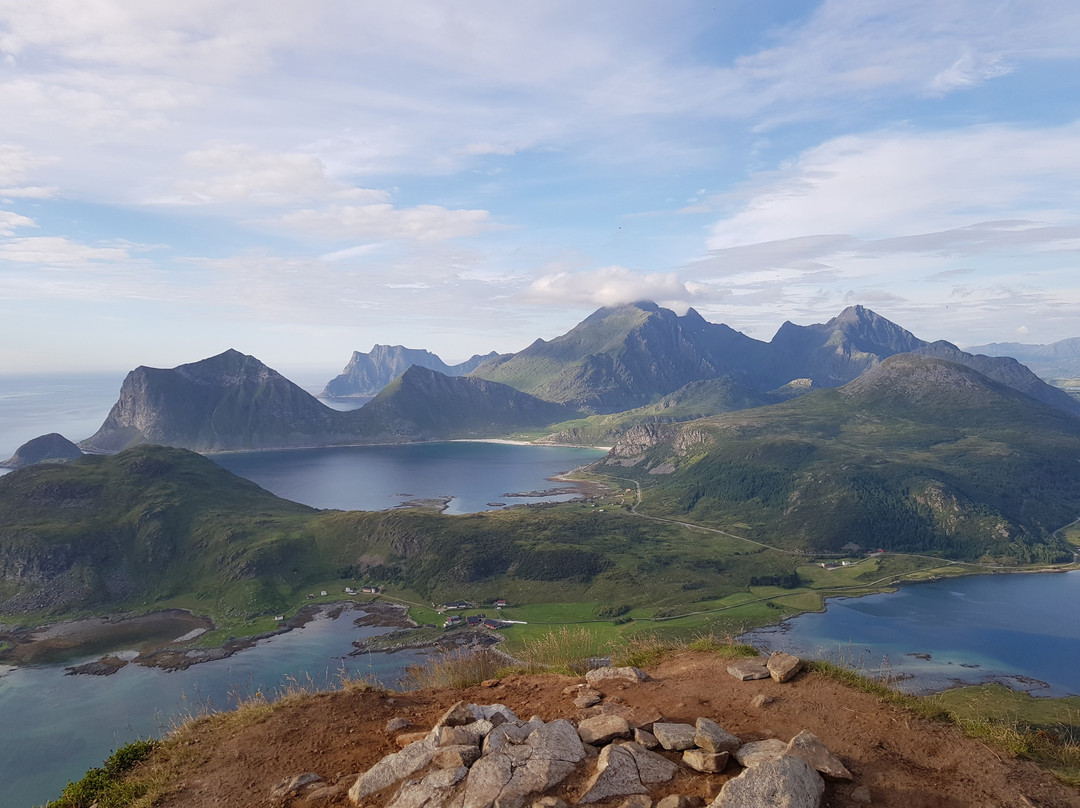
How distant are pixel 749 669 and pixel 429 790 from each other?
10.3m

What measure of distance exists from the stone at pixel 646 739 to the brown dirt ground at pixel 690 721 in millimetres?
1030

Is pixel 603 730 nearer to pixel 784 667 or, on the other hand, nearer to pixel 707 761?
pixel 707 761

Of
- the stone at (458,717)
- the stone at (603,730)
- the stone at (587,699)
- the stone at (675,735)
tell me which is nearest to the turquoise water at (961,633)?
the stone at (587,699)

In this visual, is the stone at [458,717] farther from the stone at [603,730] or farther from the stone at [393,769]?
the stone at [603,730]

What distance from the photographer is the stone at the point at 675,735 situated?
1305cm

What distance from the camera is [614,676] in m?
18.7

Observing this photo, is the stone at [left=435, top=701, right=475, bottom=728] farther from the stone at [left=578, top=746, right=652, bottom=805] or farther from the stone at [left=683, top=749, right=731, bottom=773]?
the stone at [left=683, top=749, right=731, bottom=773]

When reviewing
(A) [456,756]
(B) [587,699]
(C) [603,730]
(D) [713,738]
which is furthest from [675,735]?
(A) [456,756]

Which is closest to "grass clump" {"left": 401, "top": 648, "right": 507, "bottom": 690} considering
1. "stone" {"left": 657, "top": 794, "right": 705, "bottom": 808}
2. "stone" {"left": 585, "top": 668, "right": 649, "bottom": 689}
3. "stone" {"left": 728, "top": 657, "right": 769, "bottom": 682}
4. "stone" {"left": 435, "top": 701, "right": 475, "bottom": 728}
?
"stone" {"left": 585, "top": 668, "right": 649, "bottom": 689}

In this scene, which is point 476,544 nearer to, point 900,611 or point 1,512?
point 900,611

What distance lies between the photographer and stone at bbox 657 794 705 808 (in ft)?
35.9

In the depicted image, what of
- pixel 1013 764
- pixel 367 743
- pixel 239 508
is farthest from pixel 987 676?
pixel 239 508

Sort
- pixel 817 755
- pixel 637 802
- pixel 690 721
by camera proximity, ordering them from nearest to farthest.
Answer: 1. pixel 637 802
2. pixel 817 755
3. pixel 690 721

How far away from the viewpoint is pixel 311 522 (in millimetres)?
174125
